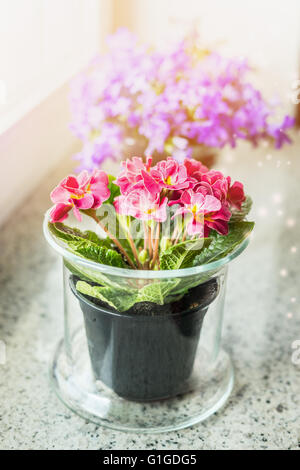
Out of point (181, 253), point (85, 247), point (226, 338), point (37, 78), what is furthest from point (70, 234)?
point (37, 78)

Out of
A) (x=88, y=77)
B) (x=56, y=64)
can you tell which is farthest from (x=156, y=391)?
(x=56, y=64)

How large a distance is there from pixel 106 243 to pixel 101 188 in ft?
0.34

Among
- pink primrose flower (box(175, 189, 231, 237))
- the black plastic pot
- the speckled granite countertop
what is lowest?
the speckled granite countertop

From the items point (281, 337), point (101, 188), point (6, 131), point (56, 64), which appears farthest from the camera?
point (56, 64)

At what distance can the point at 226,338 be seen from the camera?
3.01 feet

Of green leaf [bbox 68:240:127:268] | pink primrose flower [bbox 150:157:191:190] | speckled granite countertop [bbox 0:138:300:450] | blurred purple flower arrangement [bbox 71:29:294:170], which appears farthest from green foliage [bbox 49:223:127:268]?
blurred purple flower arrangement [bbox 71:29:294:170]

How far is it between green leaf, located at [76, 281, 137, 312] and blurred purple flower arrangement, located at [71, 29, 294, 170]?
1.37ft

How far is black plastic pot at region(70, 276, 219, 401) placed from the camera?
0.70 meters

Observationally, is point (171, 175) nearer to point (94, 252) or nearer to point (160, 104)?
point (94, 252)

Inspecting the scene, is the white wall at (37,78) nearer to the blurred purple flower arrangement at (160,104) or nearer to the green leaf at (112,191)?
the blurred purple flower arrangement at (160,104)

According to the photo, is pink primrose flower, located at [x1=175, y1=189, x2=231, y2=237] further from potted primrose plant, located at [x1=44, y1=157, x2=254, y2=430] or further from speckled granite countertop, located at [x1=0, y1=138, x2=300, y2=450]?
speckled granite countertop, located at [x1=0, y1=138, x2=300, y2=450]

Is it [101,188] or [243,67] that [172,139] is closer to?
[243,67]

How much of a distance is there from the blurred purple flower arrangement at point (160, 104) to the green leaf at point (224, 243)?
0.35 m

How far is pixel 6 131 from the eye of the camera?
3.43 ft
